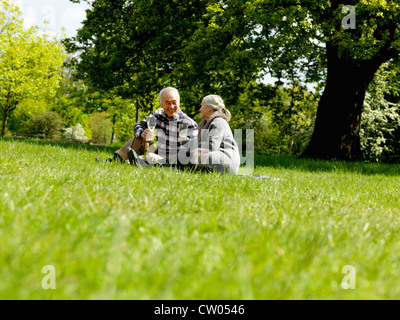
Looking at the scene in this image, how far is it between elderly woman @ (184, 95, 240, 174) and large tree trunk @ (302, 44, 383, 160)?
8597 millimetres

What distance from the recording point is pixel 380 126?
19.8 m

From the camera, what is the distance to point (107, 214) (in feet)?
6.94

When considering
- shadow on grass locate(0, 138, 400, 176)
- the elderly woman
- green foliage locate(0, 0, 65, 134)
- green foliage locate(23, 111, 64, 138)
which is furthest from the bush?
the elderly woman

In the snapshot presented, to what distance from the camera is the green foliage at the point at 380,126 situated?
1859 cm

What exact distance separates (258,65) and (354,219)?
8.70 m

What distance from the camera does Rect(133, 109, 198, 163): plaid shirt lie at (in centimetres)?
698

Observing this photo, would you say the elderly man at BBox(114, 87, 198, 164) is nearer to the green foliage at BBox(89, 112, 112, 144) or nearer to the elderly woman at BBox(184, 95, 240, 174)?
the elderly woman at BBox(184, 95, 240, 174)

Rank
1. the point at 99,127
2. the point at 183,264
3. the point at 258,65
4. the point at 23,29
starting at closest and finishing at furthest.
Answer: the point at 183,264, the point at 258,65, the point at 23,29, the point at 99,127

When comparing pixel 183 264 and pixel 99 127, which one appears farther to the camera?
pixel 99 127

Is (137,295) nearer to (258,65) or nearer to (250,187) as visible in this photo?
(250,187)

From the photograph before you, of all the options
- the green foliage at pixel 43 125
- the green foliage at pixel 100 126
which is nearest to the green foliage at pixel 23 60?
the green foliage at pixel 43 125
